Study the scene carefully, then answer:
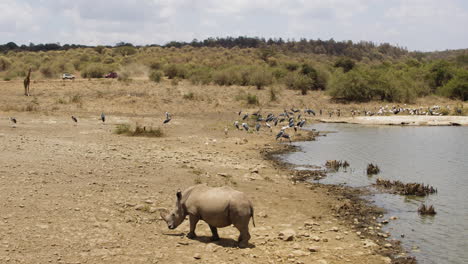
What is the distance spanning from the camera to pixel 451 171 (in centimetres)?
1708

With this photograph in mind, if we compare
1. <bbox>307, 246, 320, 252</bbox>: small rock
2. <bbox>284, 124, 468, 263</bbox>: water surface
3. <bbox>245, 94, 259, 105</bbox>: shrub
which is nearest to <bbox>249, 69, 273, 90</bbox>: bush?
<bbox>245, 94, 259, 105</bbox>: shrub

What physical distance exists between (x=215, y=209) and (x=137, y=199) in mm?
2631

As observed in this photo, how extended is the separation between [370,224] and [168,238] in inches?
178

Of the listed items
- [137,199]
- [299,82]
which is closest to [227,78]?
[299,82]

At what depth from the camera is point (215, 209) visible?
326 inches

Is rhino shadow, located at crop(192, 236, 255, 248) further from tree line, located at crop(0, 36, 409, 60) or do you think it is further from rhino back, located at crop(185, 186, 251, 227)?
tree line, located at crop(0, 36, 409, 60)

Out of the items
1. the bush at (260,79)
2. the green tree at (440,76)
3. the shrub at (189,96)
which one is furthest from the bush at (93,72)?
the green tree at (440,76)

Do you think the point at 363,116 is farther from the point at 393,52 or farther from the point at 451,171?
the point at 393,52

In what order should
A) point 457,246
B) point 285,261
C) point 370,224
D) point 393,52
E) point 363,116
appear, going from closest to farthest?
1. point 285,261
2. point 457,246
3. point 370,224
4. point 363,116
5. point 393,52

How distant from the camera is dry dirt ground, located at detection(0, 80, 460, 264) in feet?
25.8

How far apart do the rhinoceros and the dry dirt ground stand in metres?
0.26

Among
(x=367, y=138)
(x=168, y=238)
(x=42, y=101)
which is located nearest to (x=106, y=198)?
(x=168, y=238)

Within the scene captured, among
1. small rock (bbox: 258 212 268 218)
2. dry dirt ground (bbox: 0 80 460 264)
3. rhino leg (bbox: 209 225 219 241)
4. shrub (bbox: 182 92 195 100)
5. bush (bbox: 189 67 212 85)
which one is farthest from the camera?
bush (bbox: 189 67 212 85)

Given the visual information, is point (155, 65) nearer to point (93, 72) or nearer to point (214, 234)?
point (93, 72)
